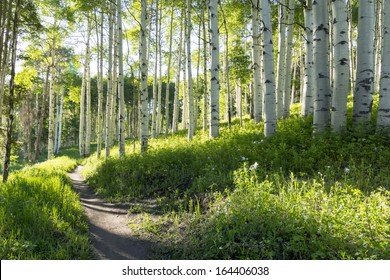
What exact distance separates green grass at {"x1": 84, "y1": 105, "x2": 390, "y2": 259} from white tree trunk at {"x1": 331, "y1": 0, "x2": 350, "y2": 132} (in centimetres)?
57

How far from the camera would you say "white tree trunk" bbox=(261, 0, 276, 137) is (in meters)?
7.96

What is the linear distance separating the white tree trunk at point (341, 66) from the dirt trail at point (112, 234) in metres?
5.37

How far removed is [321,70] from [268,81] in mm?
1406

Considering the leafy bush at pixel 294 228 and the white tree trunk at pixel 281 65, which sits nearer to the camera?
the leafy bush at pixel 294 228

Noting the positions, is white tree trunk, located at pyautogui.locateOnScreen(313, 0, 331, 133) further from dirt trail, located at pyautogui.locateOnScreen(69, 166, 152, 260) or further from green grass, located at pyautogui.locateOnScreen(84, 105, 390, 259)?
dirt trail, located at pyautogui.locateOnScreen(69, 166, 152, 260)

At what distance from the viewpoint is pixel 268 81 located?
806 cm

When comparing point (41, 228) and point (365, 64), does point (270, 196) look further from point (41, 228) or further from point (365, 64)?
point (365, 64)

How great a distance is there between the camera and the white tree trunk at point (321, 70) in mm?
7316

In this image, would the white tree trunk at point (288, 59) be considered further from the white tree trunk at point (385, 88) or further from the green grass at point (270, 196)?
the white tree trunk at point (385, 88)

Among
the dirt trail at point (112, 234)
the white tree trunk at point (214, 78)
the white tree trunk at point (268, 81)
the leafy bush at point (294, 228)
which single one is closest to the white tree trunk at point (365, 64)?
the white tree trunk at point (268, 81)

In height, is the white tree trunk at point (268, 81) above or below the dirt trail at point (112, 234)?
above
